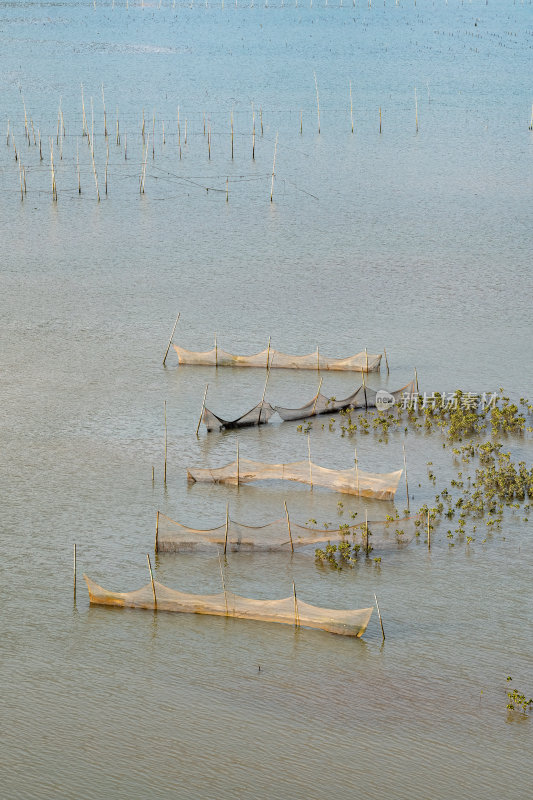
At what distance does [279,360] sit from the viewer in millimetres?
A: 19109

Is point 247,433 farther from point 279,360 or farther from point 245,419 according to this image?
point 279,360

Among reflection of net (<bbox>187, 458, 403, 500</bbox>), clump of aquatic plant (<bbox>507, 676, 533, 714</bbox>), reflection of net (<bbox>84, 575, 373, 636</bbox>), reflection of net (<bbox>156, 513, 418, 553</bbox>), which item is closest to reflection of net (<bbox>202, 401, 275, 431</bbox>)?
reflection of net (<bbox>187, 458, 403, 500</bbox>)

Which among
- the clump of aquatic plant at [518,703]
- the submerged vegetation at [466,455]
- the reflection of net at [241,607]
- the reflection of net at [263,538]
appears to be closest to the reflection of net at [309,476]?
the submerged vegetation at [466,455]

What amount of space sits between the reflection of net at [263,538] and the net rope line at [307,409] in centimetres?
347

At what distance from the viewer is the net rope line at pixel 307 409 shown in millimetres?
16797

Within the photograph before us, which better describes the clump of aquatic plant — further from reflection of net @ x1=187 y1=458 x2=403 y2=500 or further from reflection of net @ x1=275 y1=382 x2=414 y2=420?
reflection of net @ x1=275 y1=382 x2=414 y2=420

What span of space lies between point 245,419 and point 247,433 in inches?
10.2

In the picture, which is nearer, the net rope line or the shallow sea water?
the shallow sea water

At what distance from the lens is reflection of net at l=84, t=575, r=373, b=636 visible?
1153cm

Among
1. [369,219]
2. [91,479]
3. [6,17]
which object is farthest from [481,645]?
[6,17]

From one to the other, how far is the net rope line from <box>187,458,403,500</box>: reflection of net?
1.67 meters

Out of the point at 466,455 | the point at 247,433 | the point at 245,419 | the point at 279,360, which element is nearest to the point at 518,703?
the point at 466,455

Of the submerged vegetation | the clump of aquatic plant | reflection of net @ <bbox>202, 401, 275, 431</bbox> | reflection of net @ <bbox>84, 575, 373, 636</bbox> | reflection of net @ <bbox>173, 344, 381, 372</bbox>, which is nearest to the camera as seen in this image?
the clump of aquatic plant

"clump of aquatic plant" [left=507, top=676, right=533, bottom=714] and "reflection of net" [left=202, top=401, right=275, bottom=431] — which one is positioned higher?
"clump of aquatic plant" [left=507, top=676, right=533, bottom=714]
